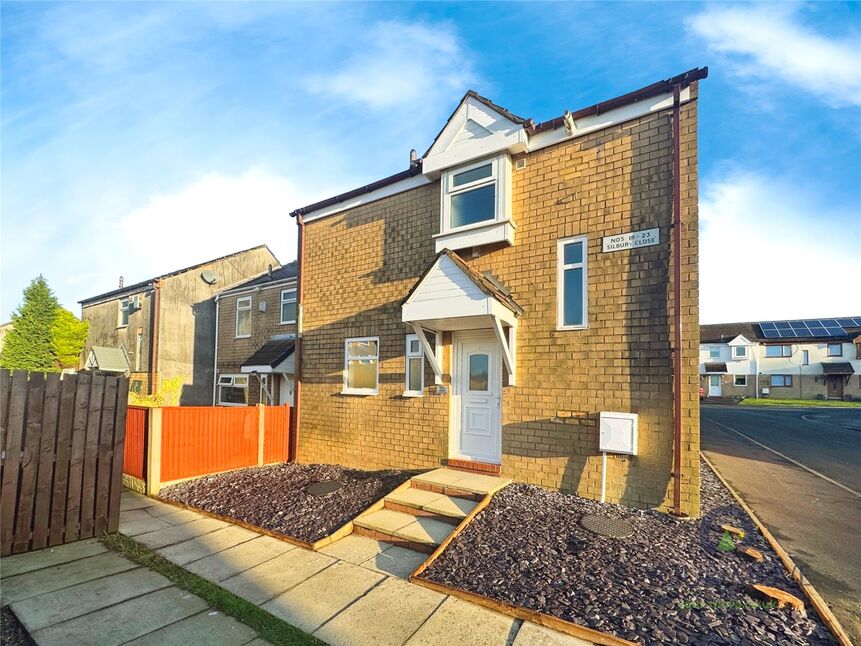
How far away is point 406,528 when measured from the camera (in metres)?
5.24

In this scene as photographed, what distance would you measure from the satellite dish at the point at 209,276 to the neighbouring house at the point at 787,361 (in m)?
42.7

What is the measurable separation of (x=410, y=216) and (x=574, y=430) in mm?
5205

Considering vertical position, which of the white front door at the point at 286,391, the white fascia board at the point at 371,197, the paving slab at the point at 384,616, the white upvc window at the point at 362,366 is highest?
the white fascia board at the point at 371,197

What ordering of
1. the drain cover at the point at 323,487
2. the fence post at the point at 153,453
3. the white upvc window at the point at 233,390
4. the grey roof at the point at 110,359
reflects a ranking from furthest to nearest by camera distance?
the grey roof at the point at 110,359, the white upvc window at the point at 233,390, the fence post at the point at 153,453, the drain cover at the point at 323,487

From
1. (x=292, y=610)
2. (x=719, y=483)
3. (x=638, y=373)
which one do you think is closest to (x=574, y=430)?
(x=638, y=373)

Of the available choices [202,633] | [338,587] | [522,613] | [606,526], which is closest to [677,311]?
[606,526]

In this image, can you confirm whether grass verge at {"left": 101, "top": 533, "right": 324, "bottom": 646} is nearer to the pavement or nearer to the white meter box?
the pavement

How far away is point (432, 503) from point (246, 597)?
8.64ft

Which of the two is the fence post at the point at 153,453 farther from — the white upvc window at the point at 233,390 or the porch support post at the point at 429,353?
the white upvc window at the point at 233,390

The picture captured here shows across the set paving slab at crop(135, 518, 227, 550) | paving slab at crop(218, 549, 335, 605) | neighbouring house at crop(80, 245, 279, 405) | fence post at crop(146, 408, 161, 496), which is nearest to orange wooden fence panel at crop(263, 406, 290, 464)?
fence post at crop(146, 408, 161, 496)

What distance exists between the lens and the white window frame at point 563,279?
6.31 metres

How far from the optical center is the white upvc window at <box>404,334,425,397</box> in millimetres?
7941

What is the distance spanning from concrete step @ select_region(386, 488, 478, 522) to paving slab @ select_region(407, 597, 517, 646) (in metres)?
1.77

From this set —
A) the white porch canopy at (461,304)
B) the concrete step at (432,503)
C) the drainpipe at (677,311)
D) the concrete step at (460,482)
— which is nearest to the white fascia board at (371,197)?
the white porch canopy at (461,304)
